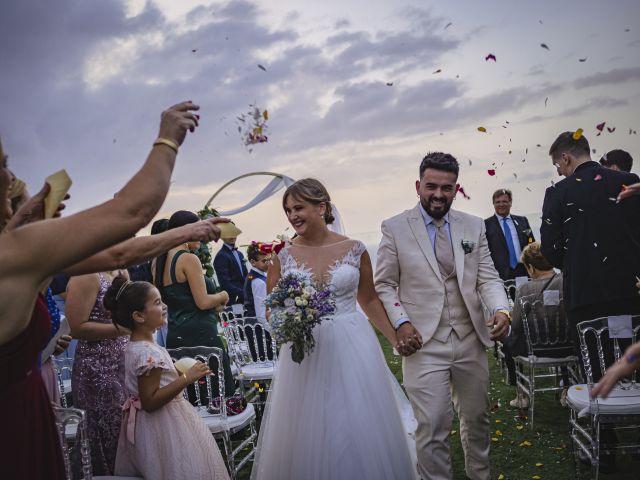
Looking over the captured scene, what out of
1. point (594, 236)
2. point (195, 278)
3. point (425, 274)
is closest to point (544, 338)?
point (594, 236)

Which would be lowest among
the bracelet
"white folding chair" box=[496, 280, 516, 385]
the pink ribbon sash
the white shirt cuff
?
"white folding chair" box=[496, 280, 516, 385]

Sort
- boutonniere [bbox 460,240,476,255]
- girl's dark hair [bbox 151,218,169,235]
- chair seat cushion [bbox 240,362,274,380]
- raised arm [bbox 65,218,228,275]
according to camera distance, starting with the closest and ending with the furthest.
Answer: raised arm [bbox 65,218,228,275] < boutonniere [bbox 460,240,476,255] < girl's dark hair [bbox 151,218,169,235] < chair seat cushion [bbox 240,362,274,380]

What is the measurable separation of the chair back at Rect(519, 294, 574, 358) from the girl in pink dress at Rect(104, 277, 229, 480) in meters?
3.59

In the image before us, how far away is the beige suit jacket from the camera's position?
13.5 ft

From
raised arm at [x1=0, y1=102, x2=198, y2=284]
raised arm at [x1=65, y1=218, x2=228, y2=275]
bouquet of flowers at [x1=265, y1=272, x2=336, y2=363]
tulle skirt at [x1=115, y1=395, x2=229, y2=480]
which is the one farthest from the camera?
bouquet of flowers at [x1=265, y1=272, x2=336, y2=363]

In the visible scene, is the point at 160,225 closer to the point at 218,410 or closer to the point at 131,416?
the point at 218,410

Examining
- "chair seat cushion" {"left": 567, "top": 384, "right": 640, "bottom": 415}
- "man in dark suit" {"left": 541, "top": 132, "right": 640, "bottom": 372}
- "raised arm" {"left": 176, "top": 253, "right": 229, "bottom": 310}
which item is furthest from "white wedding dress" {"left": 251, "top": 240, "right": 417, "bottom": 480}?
"man in dark suit" {"left": 541, "top": 132, "right": 640, "bottom": 372}

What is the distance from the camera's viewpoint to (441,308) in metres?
4.07

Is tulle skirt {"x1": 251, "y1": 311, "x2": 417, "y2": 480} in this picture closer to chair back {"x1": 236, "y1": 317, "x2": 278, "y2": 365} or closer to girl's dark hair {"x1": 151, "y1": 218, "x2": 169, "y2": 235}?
girl's dark hair {"x1": 151, "y1": 218, "x2": 169, "y2": 235}

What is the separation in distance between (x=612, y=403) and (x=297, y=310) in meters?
2.44

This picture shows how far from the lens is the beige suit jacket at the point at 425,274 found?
13.5ft

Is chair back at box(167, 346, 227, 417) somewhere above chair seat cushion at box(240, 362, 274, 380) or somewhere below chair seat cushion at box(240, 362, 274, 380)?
above

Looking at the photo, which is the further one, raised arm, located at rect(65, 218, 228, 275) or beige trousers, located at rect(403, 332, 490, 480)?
beige trousers, located at rect(403, 332, 490, 480)

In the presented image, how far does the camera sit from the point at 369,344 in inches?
159
